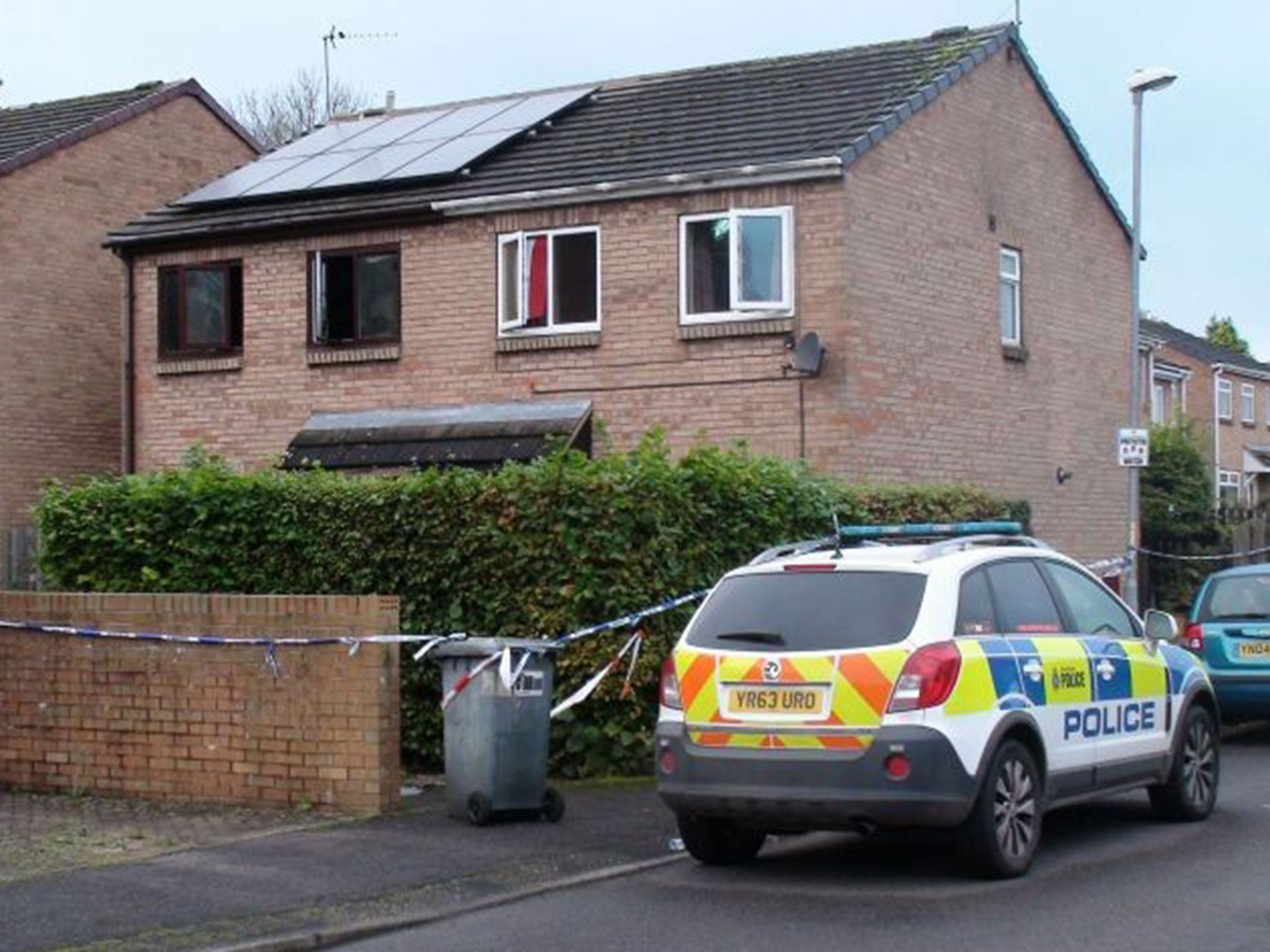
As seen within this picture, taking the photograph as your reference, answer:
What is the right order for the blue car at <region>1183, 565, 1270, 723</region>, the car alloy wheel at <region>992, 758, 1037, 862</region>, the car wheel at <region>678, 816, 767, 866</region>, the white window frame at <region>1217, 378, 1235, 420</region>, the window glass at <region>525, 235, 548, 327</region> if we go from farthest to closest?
the white window frame at <region>1217, 378, 1235, 420</region> → the window glass at <region>525, 235, 548, 327</region> → the blue car at <region>1183, 565, 1270, 723</region> → the car wheel at <region>678, 816, 767, 866</region> → the car alloy wheel at <region>992, 758, 1037, 862</region>

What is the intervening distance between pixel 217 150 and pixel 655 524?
17.7 m

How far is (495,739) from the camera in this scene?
39.8 feet

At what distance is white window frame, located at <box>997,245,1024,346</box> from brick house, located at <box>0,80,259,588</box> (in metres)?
11.2

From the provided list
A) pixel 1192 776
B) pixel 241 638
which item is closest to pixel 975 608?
pixel 1192 776

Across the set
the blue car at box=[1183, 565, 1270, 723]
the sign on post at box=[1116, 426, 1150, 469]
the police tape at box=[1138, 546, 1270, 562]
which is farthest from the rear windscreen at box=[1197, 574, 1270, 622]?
the police tape at box=[1138, 546, 1270, 562]

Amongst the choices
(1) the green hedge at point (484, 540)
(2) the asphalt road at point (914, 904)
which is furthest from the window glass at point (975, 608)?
(1) the green hedge at point (484, 540)

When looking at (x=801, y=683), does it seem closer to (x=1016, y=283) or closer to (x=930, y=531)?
(x=930, y=531)

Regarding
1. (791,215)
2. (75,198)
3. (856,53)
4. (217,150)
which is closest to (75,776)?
(791,215)

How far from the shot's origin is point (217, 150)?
29891mm

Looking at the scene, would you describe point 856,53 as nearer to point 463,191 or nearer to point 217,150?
point 463,191

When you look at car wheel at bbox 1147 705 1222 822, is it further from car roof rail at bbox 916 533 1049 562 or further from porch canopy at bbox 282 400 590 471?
porch canopy at bbox 282 400 590 471

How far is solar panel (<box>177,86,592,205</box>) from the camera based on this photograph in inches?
923

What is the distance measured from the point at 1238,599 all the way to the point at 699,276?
665 centimetres

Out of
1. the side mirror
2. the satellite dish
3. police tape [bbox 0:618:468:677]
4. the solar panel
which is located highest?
the solar panel
